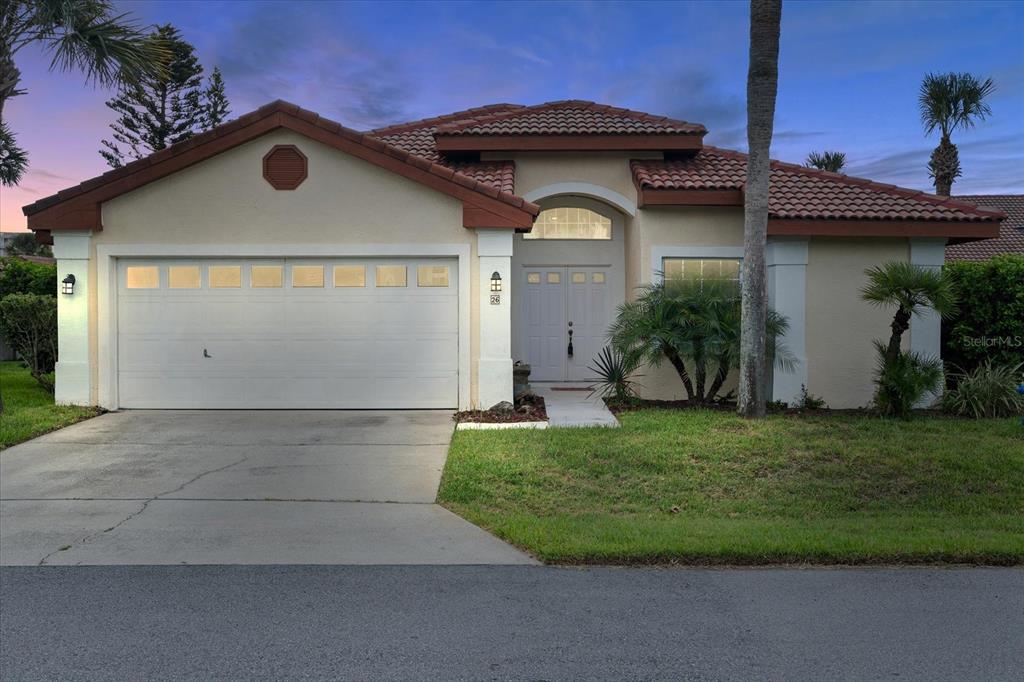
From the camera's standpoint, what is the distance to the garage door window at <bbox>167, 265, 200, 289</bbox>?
1280cm

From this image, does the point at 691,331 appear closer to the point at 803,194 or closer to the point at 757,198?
the point at 757,198

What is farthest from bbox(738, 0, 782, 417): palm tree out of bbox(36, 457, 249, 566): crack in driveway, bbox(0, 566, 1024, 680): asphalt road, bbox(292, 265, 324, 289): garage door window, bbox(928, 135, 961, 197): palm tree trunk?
bbox(928, 135, 961, 197): palm tree trunk

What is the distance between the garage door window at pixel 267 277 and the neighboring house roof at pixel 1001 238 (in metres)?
21.1

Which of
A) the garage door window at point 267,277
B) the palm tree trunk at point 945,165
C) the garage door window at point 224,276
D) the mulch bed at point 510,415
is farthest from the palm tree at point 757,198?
the palm tree trunk at point 945,165

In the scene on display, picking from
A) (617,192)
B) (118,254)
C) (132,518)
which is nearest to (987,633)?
(132,518)

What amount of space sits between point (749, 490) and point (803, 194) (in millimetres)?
7320

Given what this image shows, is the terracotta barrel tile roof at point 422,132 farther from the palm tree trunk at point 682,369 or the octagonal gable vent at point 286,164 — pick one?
the palm tree trunk at point 682,369

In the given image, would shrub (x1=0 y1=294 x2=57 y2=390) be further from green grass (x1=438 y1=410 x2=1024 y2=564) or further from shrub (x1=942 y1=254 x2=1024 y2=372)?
shrub (x1=942 y1=254 x2=1024 y2=372)

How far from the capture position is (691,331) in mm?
12156

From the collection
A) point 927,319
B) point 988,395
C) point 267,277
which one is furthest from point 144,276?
point 988,395

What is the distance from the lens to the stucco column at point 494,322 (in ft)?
40.8

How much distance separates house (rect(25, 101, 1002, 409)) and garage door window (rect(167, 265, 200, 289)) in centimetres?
3

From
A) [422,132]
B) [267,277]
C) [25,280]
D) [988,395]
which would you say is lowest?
[988,395]

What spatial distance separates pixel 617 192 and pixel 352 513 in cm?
912
